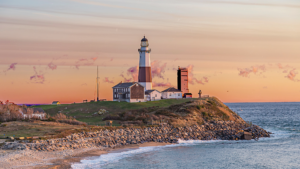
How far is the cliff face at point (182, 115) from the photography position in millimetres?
52688

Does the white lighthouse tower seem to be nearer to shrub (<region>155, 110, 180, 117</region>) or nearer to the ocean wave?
shrub (<region>155, 110, 180, 117</region>)

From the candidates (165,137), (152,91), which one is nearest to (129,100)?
(152,91)

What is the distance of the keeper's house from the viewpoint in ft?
248

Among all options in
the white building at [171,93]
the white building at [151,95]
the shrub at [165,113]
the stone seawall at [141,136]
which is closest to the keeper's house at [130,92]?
the white building at [151,95]

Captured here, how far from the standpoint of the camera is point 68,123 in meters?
45.7

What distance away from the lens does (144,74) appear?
78.9 meters

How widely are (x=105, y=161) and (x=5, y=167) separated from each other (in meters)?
8.48

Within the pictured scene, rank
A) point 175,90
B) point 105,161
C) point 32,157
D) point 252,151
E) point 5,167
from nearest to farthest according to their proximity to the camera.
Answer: point 5,167, point 32,157, point 105,161, point 252,151, point 175,90

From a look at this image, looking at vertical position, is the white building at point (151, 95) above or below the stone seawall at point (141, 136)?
above

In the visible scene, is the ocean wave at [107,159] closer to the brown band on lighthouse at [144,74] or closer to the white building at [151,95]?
the white building at [151,95]

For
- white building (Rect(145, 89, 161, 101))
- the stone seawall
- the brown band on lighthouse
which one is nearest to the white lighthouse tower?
the brown band on lighthouse

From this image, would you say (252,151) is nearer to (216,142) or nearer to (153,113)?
(216,142)

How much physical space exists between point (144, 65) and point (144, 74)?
230cm

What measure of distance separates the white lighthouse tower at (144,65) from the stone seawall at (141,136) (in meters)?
26.8
